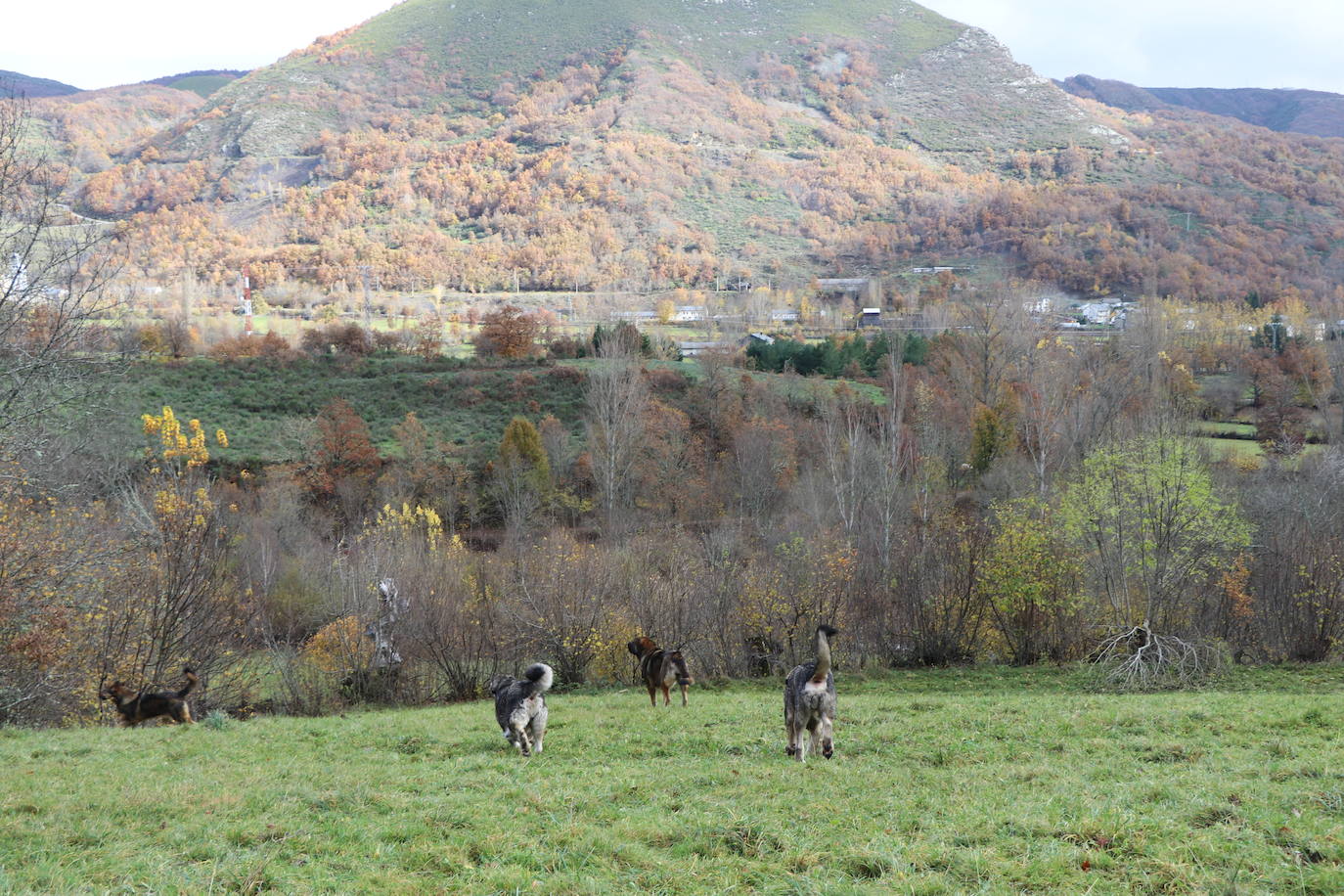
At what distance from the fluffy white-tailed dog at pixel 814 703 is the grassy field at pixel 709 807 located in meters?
0.32

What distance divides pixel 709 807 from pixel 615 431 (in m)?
44.9

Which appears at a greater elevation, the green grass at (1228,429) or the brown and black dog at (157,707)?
the green grass at (1228,429)

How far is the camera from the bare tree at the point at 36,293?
10492 millimetres

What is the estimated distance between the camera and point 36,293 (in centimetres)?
1093

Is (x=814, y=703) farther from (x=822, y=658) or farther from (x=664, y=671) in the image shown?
(x=664, y=671)

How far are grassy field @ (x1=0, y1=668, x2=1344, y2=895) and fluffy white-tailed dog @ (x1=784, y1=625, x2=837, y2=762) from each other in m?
0.32

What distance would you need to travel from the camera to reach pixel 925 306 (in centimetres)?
10338

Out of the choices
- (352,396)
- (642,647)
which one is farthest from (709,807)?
(352,396)

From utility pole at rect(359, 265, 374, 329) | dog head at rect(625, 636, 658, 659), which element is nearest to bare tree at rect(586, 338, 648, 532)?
dog head at rect(625, 636, 658, 659)

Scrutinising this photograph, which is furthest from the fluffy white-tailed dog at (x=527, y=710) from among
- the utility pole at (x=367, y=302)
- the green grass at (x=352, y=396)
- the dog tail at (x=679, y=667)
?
the utility pole at (x=367, y=302)

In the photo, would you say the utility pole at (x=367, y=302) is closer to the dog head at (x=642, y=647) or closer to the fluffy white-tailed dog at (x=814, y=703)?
the dog head at (x=642, y=647)

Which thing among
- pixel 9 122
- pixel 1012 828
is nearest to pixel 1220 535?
pixel 1012 828

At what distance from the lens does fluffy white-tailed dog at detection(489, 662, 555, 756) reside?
35.8ft

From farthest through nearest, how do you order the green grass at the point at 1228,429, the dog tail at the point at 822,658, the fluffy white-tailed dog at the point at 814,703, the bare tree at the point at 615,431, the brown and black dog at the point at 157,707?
the green grass at the point at 1228,429, the bare tree at the point at 615,431, the brown and black dog at the point at 157,707, the fluffy white-tailed dog at the point at 814,703, the dog tail at the point at 822,658
